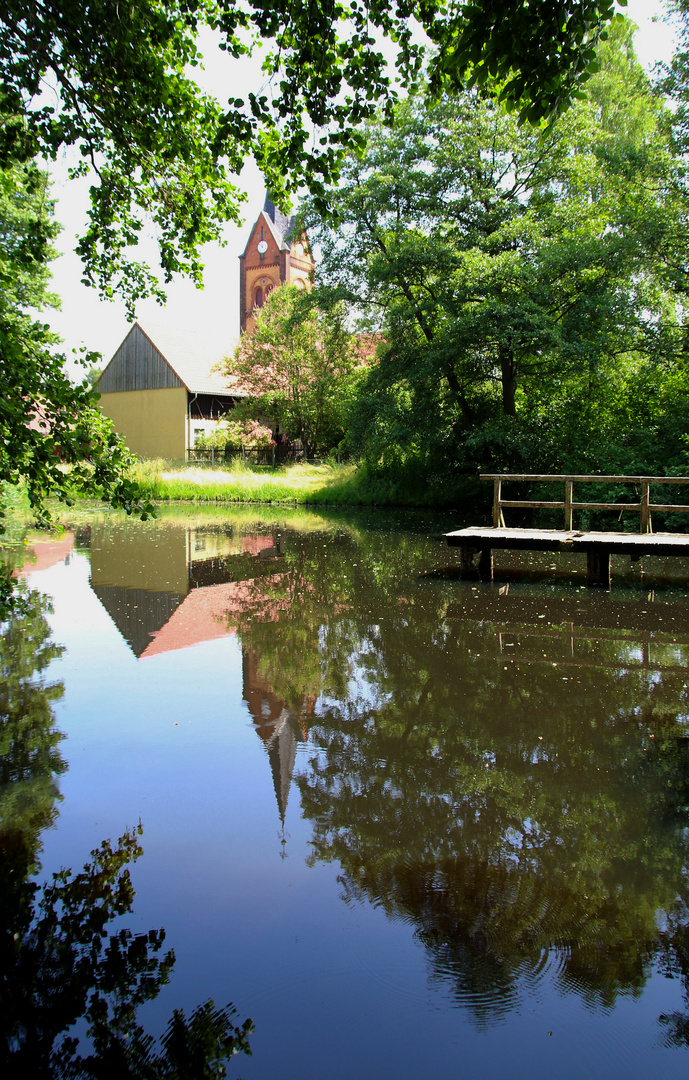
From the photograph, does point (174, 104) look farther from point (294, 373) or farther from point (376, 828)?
point (294, 373)

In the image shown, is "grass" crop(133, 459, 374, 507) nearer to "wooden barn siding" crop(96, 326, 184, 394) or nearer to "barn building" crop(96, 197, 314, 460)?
"barn building" crop(96, 197, 314, 460)

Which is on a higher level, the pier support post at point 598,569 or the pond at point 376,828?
the pier support post at point 598,569

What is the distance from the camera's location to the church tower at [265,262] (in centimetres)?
6475

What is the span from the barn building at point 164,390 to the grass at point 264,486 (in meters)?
11.3

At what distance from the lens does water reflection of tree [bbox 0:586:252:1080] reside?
240 cm

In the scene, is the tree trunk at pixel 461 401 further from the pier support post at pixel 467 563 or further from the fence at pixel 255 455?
the fence at pixel 255 455

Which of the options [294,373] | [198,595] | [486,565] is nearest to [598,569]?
[486,565]

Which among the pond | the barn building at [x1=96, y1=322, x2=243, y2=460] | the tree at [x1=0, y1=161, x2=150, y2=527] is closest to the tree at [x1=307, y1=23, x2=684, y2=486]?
the pond

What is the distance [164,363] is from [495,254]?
1074 inches

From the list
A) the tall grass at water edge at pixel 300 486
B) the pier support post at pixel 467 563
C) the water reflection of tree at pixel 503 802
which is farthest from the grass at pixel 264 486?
the water reflection of tree at pixel 503 802

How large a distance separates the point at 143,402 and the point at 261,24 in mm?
40914

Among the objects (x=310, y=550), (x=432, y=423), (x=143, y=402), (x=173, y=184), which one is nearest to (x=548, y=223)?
(x=432, y=423)

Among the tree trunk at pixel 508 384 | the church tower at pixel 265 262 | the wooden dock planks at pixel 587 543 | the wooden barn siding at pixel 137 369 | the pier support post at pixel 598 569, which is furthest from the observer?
the church tower at pixel 265 262

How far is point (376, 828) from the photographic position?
386 cm
